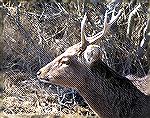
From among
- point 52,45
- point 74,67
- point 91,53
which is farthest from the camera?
point 52,45

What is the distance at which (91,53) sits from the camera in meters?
4.40

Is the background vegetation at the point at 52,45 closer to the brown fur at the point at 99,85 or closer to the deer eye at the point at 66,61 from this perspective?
the brown fur at the point at 99,85

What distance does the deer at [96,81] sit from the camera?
14.7ft

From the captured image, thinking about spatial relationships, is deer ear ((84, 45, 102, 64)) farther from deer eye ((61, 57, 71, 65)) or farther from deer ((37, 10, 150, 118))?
deer eye ((61, 57, 71, 65))

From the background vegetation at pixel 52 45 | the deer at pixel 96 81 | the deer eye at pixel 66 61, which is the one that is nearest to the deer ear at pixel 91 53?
the deer at pixel 96 81

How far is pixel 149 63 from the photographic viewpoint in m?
5.98

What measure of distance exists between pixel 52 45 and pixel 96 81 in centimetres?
182

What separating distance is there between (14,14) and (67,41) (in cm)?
91

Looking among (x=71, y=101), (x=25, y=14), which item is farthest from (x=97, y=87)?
(x=25, y=14)

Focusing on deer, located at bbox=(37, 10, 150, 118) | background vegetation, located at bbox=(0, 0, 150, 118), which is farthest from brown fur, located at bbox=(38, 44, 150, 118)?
background vegetation, located at bbox=(0, 0, 150, 118)

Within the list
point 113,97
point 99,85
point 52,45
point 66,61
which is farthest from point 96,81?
point 52,45

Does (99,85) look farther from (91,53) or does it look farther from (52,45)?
(52,45)

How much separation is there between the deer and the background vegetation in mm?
1022

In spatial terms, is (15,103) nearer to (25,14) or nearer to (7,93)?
(7,93)
